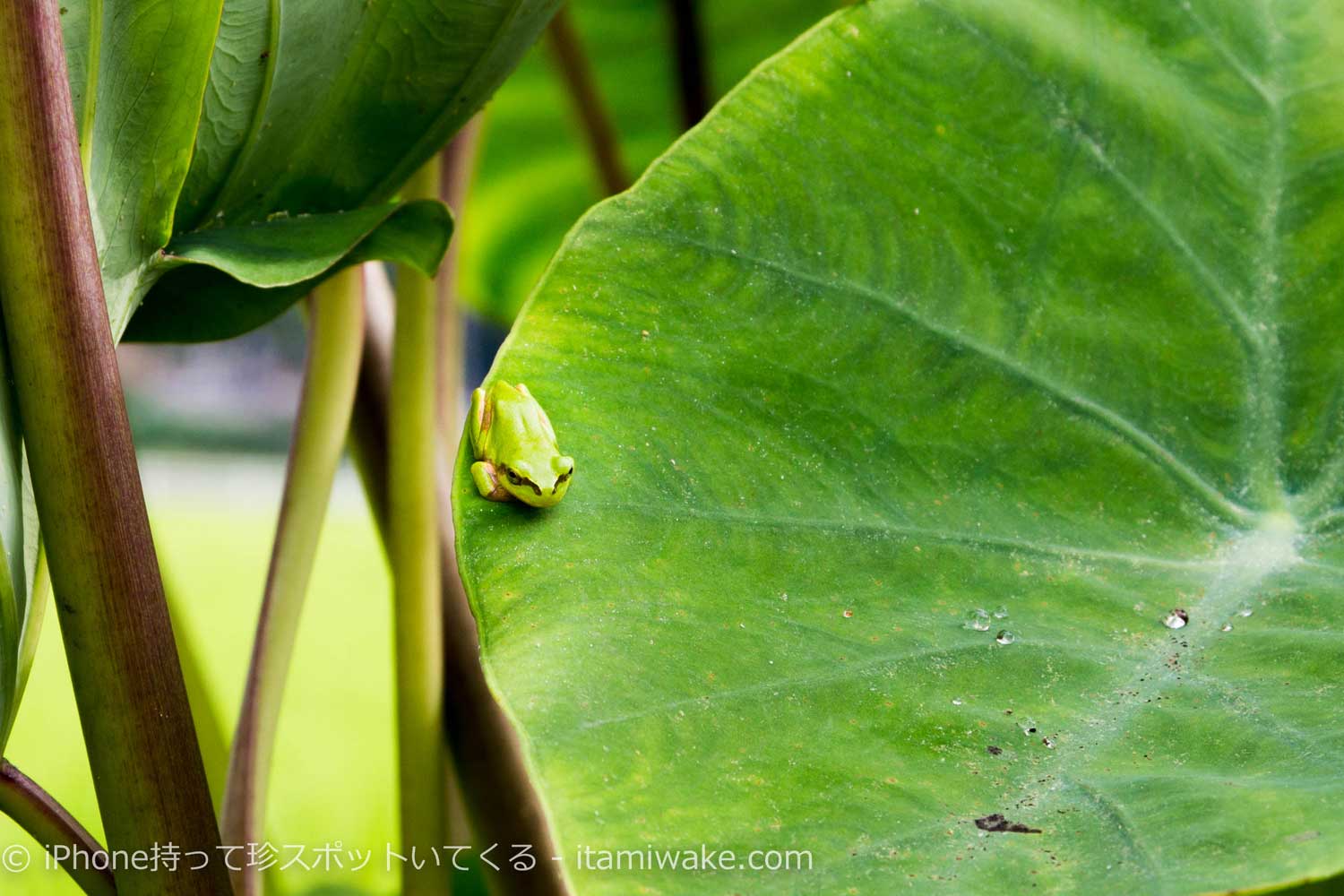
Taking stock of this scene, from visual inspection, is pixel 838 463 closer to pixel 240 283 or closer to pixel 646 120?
pixel 240 283

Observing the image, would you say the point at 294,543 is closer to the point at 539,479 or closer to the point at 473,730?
the point at 473,730

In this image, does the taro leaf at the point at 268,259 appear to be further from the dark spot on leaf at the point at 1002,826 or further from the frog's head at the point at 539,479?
the dark spot on leaf at the point at 1002,826

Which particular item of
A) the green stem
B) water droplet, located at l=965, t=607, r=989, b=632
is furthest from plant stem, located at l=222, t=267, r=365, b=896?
water droplet, located at l=965, t=607, r=989, b=632

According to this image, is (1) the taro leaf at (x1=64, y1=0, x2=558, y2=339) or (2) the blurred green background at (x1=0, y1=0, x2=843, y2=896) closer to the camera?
(1) the taro leaf at (x1=64, y1=0, x2=558, y2=339)

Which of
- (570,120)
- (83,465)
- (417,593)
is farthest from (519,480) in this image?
(570,120)

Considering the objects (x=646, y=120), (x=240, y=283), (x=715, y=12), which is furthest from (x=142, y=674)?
(x=646, y=120)

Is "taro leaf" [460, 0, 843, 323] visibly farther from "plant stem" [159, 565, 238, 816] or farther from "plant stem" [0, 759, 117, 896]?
"plant stem" [0, 759, 117, 896]
